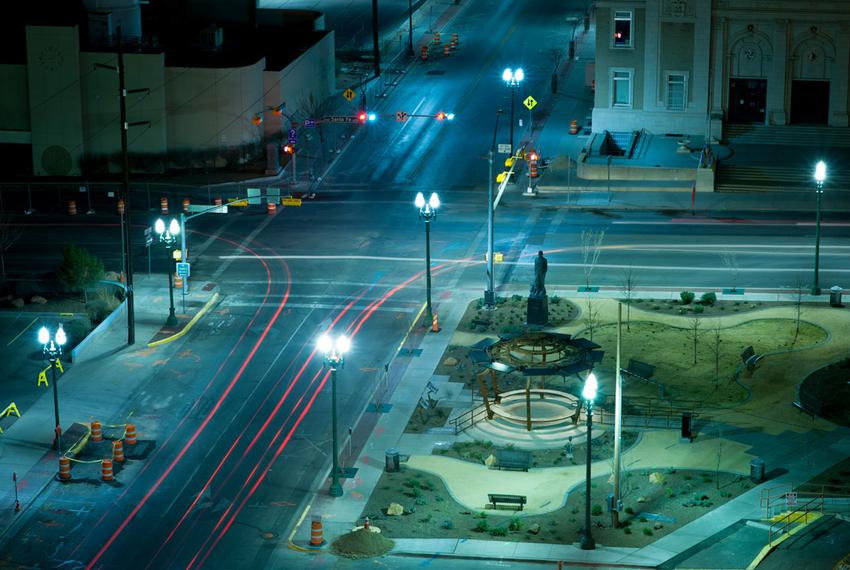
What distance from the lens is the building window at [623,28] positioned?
330 feet

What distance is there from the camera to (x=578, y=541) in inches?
2076

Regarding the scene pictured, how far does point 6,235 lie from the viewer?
277 feet

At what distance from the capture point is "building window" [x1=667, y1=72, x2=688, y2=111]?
100812 millimetres

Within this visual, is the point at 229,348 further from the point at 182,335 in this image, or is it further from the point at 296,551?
the point at 296,551

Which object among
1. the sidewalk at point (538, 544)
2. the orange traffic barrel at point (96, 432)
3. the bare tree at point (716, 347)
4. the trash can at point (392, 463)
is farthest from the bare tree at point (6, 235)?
the bare tree at point (716, 347)

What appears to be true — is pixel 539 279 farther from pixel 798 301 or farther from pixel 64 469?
pixel 64 469

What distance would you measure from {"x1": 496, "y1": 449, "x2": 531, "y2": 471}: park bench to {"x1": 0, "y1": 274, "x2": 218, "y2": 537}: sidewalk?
14.4 metres

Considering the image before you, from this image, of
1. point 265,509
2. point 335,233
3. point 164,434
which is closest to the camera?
point 265,509

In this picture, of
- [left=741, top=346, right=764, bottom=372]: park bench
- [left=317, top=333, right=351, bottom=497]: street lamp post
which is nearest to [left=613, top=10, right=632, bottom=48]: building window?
[left=741, top=346, right=764, bottom=372]: park bench

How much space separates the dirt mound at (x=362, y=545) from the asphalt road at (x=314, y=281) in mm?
2331

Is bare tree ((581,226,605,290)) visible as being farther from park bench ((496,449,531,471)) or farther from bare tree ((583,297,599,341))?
park bench ((496,449,531,471))

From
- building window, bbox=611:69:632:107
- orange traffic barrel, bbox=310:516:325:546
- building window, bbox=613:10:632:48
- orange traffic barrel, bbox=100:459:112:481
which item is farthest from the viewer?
building window, bbox=611:69:632:107

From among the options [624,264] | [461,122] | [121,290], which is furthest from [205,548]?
[461,122]

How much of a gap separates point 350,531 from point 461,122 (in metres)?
56.2
